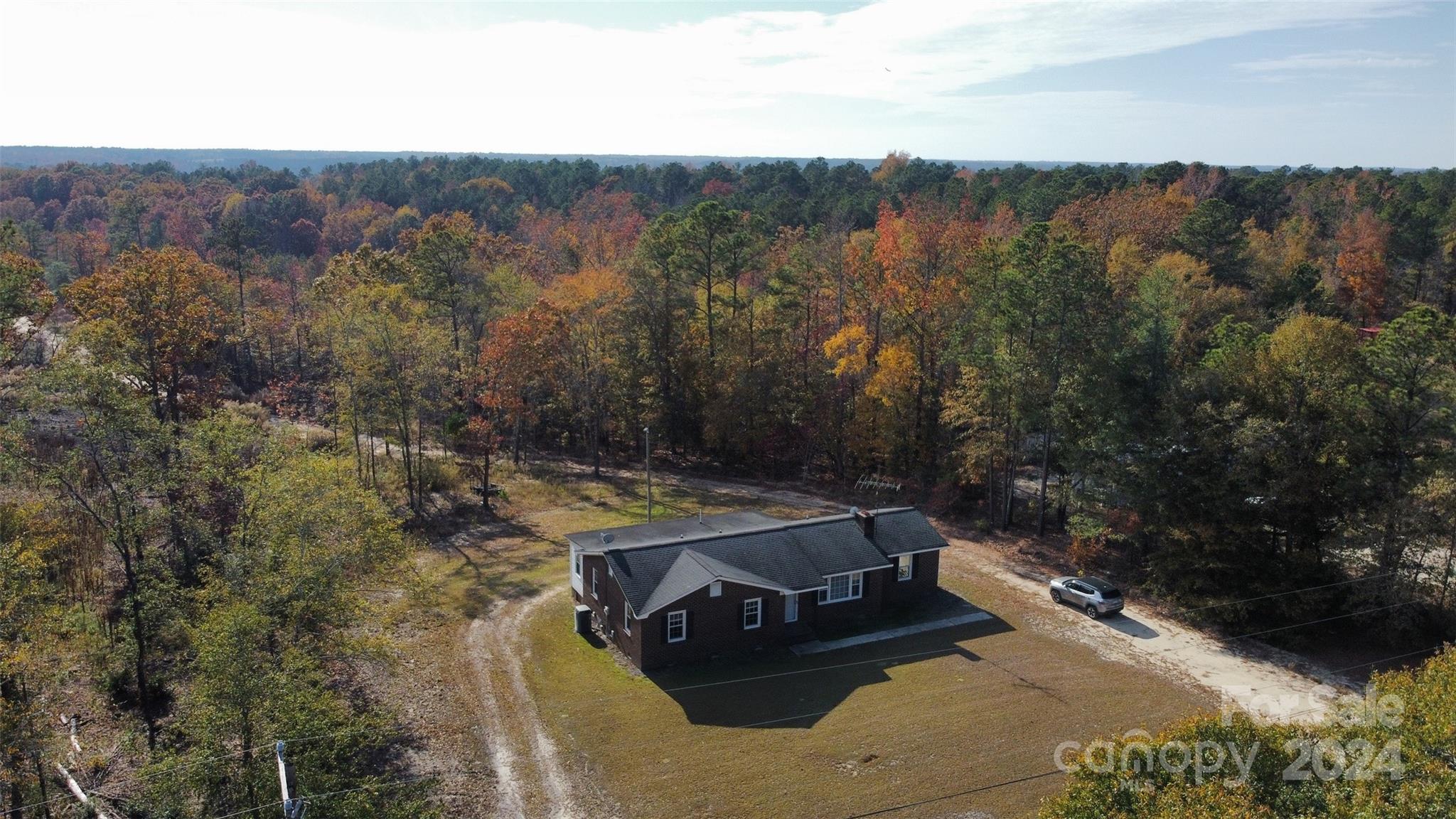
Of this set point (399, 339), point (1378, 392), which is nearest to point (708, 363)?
point (399, 339)

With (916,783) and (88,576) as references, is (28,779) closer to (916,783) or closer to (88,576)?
(88,576)

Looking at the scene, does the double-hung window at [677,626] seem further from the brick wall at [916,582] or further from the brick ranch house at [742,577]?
the brick wall at [916,582]

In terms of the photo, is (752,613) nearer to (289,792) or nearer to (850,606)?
(850,606)

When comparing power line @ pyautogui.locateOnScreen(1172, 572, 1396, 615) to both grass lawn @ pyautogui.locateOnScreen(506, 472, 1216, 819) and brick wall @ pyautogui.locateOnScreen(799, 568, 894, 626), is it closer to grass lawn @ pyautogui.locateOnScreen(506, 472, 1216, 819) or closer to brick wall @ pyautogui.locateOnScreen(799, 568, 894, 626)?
grass lawn @ pyautogui.locateOnScreen(506, 472, 1216, 819)

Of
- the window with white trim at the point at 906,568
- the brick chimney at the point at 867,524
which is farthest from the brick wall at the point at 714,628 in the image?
the window with white trim at the point at 906,568

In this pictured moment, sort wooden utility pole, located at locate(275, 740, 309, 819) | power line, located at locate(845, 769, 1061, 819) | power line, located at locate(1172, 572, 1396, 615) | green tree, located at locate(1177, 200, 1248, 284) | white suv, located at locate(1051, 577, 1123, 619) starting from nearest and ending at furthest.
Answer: wooden utility pole, located at locate(275, 740, 309, 819)
power line, located at locate(845, 769, 1061, 819)
power line, located at locate(1172, 572, 1396, 615)
white suv, located at locate(1051, 577, 1123, 619)
green tree, located at locate(1177, 200, 1248, 284)

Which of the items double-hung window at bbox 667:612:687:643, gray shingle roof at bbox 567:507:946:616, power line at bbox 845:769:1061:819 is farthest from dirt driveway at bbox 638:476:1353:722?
double-hung window at bbox 667:612:687:643
